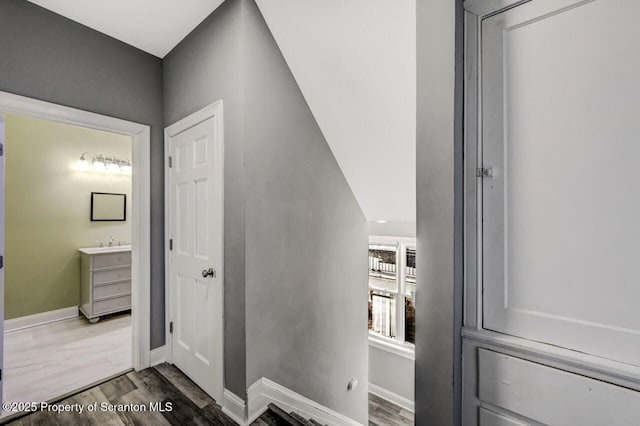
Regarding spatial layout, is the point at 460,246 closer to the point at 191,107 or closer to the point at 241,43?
the point at 241,43

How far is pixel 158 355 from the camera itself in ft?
7.91

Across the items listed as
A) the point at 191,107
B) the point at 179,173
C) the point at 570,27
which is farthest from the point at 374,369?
the point at 570,27

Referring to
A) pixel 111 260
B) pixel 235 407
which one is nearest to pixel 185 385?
pixel 235 407

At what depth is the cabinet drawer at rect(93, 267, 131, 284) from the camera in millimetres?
3477

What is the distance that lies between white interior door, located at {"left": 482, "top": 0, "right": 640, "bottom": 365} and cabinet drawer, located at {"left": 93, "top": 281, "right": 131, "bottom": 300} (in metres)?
4.15

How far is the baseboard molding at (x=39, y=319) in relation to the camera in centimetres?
317

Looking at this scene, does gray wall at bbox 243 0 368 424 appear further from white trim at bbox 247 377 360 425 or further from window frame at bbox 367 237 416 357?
window frame at bbox 367 237 416 357

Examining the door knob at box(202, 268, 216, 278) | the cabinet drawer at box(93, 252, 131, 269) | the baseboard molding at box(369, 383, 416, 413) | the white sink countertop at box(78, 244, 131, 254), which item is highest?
the door knob at box(202, 268, 216, 278)

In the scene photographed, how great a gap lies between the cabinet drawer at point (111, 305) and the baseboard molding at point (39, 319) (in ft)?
1.50

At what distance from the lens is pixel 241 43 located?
176 centimetres

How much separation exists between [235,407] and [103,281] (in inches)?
110

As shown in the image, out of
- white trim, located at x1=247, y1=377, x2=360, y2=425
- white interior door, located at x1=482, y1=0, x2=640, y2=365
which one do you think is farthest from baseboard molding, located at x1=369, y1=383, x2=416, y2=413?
white interior door, located at x1=482, y1=0, x2=640, y2=365

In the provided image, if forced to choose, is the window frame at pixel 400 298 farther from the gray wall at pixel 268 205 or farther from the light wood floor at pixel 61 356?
the light wood floor at pixel 61 356

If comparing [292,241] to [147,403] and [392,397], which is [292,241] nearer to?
[147,403]
